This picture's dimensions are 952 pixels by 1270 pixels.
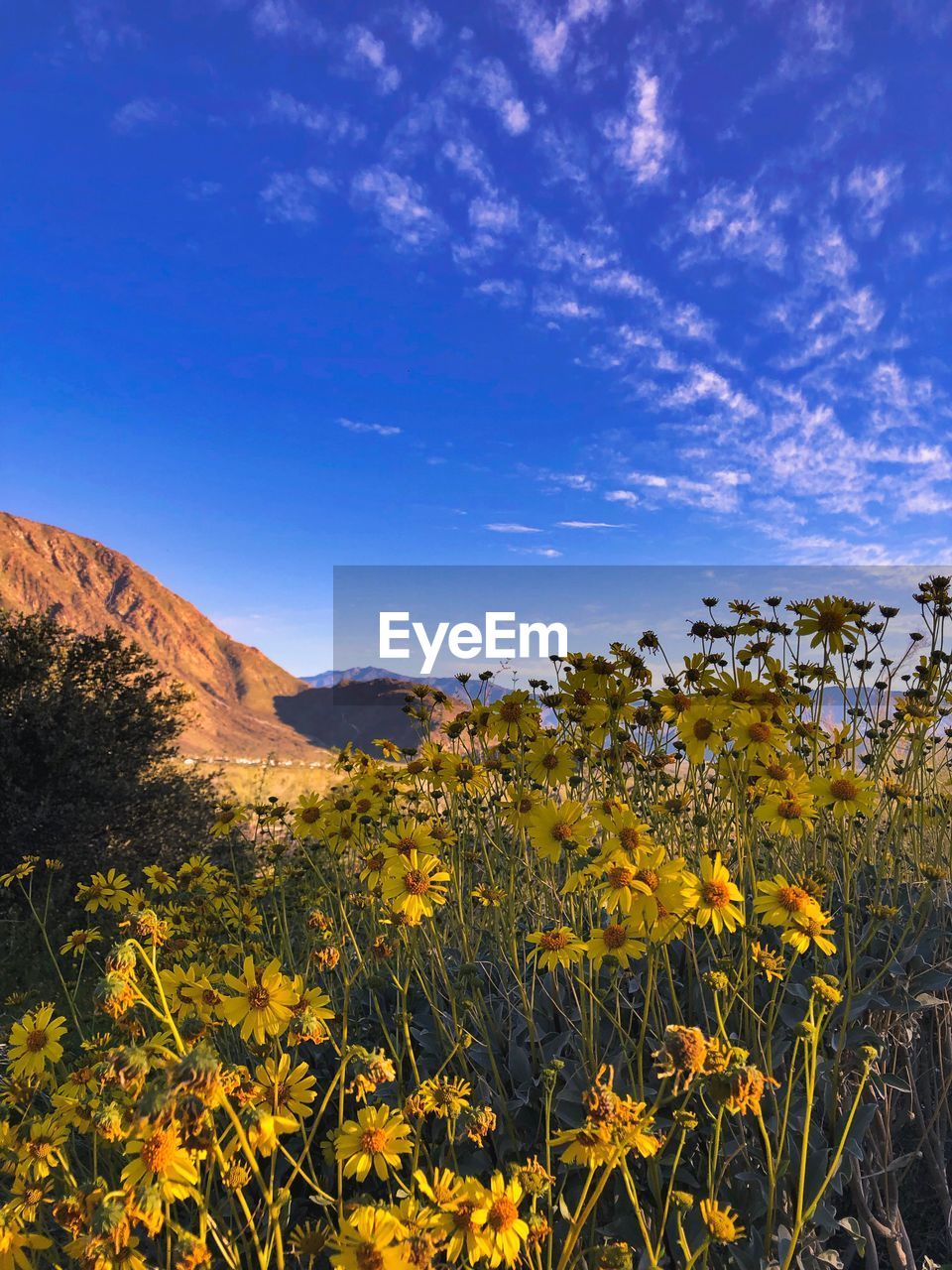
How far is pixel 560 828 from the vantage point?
8.73 ft

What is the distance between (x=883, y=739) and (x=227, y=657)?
4015 inches

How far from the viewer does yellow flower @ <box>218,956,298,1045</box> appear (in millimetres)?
1945

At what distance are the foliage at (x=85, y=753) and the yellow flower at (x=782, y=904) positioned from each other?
8.27 m

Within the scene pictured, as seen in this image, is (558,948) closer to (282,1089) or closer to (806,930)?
(806,930)

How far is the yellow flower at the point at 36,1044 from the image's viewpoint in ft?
7.98

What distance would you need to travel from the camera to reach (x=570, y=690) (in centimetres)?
346

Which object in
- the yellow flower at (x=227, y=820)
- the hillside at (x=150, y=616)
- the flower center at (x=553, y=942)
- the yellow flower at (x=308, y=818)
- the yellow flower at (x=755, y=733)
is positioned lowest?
the flower center at (x=553, y=942)

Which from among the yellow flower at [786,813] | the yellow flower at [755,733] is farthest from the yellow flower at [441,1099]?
the yellow flower at [755,733]

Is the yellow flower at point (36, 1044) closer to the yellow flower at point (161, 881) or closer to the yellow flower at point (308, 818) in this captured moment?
the yellow flower at point (161, 881)

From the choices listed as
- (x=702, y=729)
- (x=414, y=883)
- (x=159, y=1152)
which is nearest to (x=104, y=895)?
(x=414, y=883)

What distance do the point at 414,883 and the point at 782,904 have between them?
4.10 ft

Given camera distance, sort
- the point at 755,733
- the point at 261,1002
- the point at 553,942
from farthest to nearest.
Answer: the point at 755,733
the point at 553,942
the point at 261,1002

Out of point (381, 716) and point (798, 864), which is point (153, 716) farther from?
point (381, 716)

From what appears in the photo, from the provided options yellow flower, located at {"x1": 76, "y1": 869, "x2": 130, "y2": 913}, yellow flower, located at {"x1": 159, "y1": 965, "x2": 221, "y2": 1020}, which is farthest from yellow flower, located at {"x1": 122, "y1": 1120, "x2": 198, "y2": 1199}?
yellow flower, located at {"x1": 76, "y1": 869, "x2": 130, "y2": 913}
